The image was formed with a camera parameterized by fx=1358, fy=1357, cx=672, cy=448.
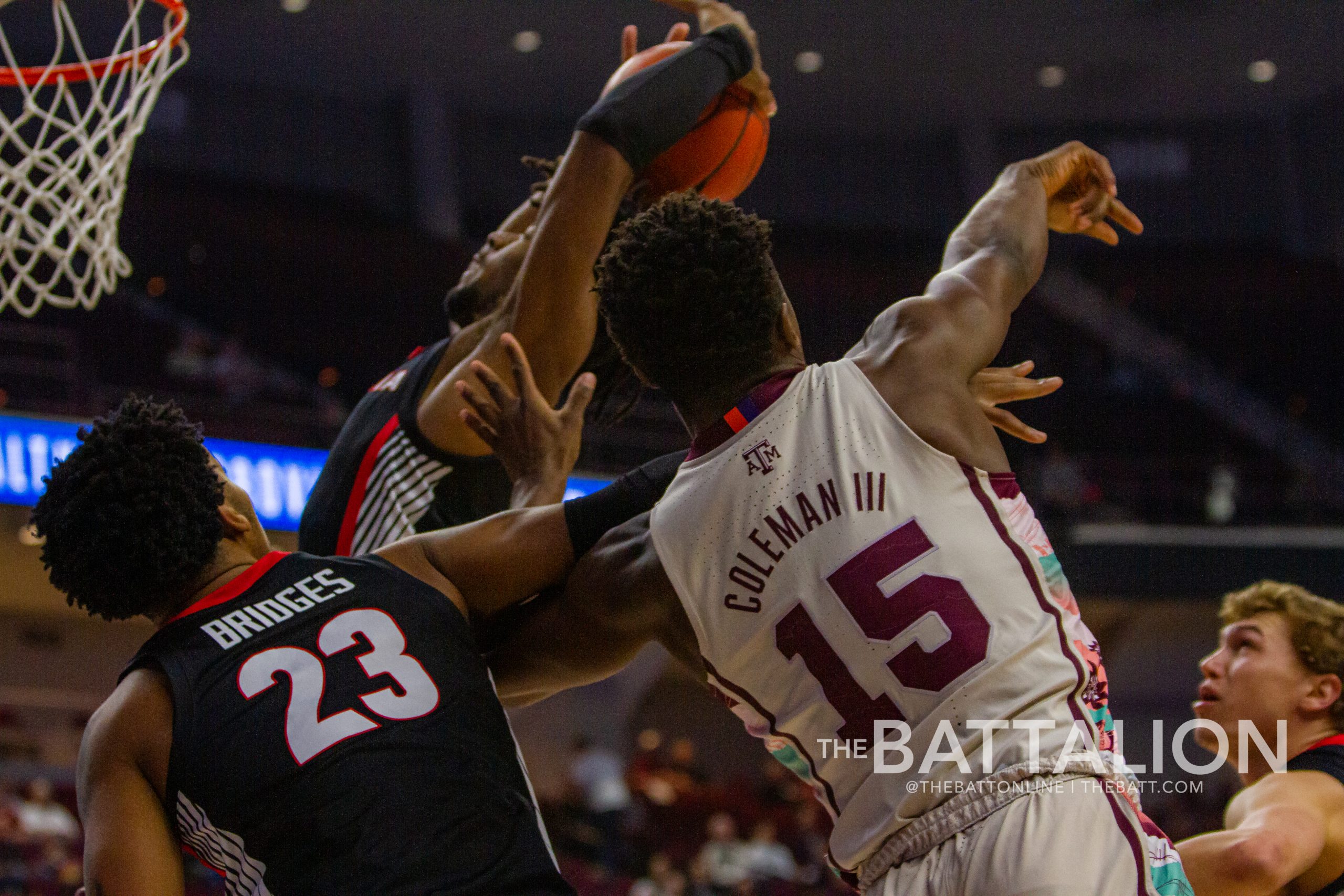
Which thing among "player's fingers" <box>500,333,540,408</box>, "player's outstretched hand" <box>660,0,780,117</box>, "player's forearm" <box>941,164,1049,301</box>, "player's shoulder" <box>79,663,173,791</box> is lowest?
"player's shoulder" <box>79,663,173,791</box>

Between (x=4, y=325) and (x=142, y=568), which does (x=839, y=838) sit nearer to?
(x=142, y=568)

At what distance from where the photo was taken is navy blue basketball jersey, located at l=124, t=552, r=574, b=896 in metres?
2.02

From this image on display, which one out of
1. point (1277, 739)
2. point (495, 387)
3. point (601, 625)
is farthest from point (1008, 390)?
point (1277, 739)

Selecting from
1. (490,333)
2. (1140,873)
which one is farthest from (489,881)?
(490,333)

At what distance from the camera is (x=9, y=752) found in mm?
12141

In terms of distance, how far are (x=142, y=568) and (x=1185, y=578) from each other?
1211 centimetres

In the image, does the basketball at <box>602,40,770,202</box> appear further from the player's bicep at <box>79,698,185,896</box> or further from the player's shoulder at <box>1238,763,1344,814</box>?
the player's shoulder at <box>1238,763,1344,814</box>

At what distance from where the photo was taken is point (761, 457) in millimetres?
2074

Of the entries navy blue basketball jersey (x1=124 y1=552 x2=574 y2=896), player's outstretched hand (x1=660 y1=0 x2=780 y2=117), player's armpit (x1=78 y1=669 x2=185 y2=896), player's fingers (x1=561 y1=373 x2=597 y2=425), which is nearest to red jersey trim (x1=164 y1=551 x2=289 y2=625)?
navy blue basketball jersey (x1=124 y1=552 x2=574 y2=896)

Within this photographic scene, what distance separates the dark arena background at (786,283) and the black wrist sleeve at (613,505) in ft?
23.8

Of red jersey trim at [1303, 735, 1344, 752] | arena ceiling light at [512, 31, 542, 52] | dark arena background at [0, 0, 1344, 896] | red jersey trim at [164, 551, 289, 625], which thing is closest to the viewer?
red jersey trim at [164, 551, 289, 625]

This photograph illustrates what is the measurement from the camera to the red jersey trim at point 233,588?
2.18m

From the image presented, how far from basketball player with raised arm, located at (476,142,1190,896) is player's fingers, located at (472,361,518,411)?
0.49 meters

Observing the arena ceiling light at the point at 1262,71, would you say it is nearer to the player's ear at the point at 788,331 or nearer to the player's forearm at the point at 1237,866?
the player's forearm at the point at 1237,866
